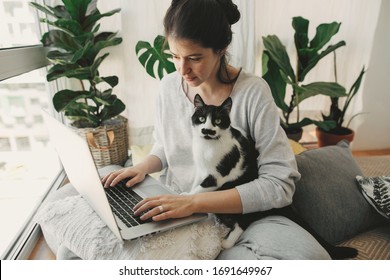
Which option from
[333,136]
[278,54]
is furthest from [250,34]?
[333,136]

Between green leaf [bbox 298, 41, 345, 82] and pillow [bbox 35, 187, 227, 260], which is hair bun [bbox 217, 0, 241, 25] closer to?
pillow [bbox 35, 187, 227, 260]

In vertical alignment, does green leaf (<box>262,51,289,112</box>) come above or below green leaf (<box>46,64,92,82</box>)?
below

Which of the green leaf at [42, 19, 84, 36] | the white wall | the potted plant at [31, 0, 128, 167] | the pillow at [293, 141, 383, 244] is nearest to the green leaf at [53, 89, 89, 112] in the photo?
the potted plant at [31, 0, 128, 167]

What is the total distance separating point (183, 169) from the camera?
92 cm

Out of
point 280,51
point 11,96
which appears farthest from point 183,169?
point 280,51

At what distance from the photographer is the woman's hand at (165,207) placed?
70cm

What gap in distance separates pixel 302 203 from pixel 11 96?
1.36 m

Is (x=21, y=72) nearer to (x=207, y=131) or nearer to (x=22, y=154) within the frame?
(x=22, y=154)

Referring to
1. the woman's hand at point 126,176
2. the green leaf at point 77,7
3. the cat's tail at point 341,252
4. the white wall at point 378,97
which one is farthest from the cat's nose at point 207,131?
the white wall at point 378,97

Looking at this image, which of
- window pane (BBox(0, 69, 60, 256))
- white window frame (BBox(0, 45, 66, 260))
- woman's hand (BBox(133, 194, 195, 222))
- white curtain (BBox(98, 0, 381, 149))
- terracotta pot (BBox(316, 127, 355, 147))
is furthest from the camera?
terracotta pot (BBox(316, 127, 355, 147))

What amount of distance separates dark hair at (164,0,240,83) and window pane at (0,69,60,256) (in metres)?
0.96

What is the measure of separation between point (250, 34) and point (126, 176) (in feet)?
4.20

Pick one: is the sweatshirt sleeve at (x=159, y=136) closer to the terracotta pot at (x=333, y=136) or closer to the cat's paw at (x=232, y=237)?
the cat's paw at (x=232, y=237)

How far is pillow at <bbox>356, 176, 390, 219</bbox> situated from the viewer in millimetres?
891
